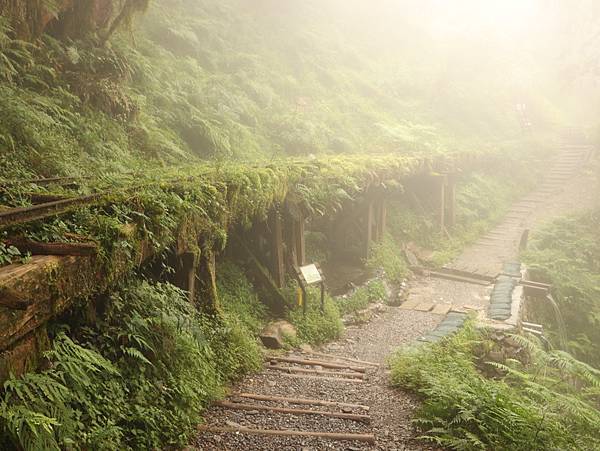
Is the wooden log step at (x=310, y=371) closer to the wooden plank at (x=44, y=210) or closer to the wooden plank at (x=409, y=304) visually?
the wooden plank at (x=44, y=210)

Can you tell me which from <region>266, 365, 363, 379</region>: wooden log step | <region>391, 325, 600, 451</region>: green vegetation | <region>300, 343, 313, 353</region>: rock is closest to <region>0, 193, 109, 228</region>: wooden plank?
<region>266, 365, 363, 379</region>: wooden log step

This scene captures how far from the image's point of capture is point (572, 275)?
561 inches

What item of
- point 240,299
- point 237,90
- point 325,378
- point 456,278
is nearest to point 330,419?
point 325,378

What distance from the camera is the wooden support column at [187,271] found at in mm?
5895

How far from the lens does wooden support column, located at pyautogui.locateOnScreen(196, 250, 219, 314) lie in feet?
21.4

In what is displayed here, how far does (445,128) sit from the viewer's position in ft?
80.9

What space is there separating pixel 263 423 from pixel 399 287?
865 cm

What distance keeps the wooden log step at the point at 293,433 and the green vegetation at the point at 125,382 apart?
7.8 inches

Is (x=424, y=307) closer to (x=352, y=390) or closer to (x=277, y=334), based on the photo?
(x=277, y=334)

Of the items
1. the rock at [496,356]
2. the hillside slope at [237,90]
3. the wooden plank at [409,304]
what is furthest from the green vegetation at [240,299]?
the wooden plank at [409,304]

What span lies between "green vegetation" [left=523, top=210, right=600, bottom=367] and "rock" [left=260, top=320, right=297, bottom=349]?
8204 millimetres

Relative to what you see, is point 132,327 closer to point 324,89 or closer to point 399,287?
point 399,287

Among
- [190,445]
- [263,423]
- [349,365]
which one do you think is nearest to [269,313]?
[349,365]

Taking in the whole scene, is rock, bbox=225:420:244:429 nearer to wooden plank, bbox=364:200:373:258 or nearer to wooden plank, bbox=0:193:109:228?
wooden plank, bbox=0:193:109:228
